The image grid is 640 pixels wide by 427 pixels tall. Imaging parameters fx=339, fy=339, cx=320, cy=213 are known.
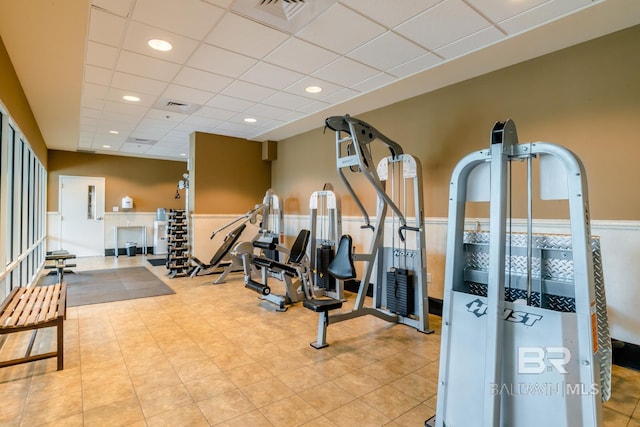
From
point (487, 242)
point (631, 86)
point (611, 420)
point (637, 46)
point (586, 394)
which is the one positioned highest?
point (637, 46)

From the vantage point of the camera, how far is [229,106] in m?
4.79

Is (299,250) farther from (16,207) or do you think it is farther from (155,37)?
(16,207)

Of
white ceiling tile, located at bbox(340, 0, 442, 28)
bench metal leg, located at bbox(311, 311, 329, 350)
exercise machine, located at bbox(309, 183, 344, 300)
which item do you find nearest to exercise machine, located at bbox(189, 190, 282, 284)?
exercise machine, located at bbox(309, 183, 344, 300)

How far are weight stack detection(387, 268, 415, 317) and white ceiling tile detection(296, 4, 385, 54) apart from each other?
2.34 metres

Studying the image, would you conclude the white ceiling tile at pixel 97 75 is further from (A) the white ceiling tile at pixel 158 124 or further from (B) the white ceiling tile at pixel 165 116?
(A) the white ceiling tile at pixel 158 124

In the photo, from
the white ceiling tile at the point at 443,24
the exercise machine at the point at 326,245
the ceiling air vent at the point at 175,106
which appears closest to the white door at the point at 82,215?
the ceiling air vent at the point at 175,106

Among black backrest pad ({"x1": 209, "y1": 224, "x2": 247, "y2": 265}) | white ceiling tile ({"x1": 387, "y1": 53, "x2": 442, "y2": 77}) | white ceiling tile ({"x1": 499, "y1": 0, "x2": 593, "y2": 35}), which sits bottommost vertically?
black backrest pad ({"x1": 209, "y1": 224, "x2": 247, "y2": 265})

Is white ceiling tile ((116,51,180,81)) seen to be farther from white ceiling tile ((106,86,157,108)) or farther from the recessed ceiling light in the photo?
white ceiling tile ((106,86,157,108))

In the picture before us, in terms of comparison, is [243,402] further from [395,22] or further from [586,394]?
[395,22]

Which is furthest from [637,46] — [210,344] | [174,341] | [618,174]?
Result: [174,341]

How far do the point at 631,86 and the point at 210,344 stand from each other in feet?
13.4

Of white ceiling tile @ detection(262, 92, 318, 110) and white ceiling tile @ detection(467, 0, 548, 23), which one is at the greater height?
white ceiling tile @ detection(262, 92, 318, 110)

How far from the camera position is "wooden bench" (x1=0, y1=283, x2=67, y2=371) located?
2.39 meters

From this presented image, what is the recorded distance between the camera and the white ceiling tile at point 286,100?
4.34 meters
